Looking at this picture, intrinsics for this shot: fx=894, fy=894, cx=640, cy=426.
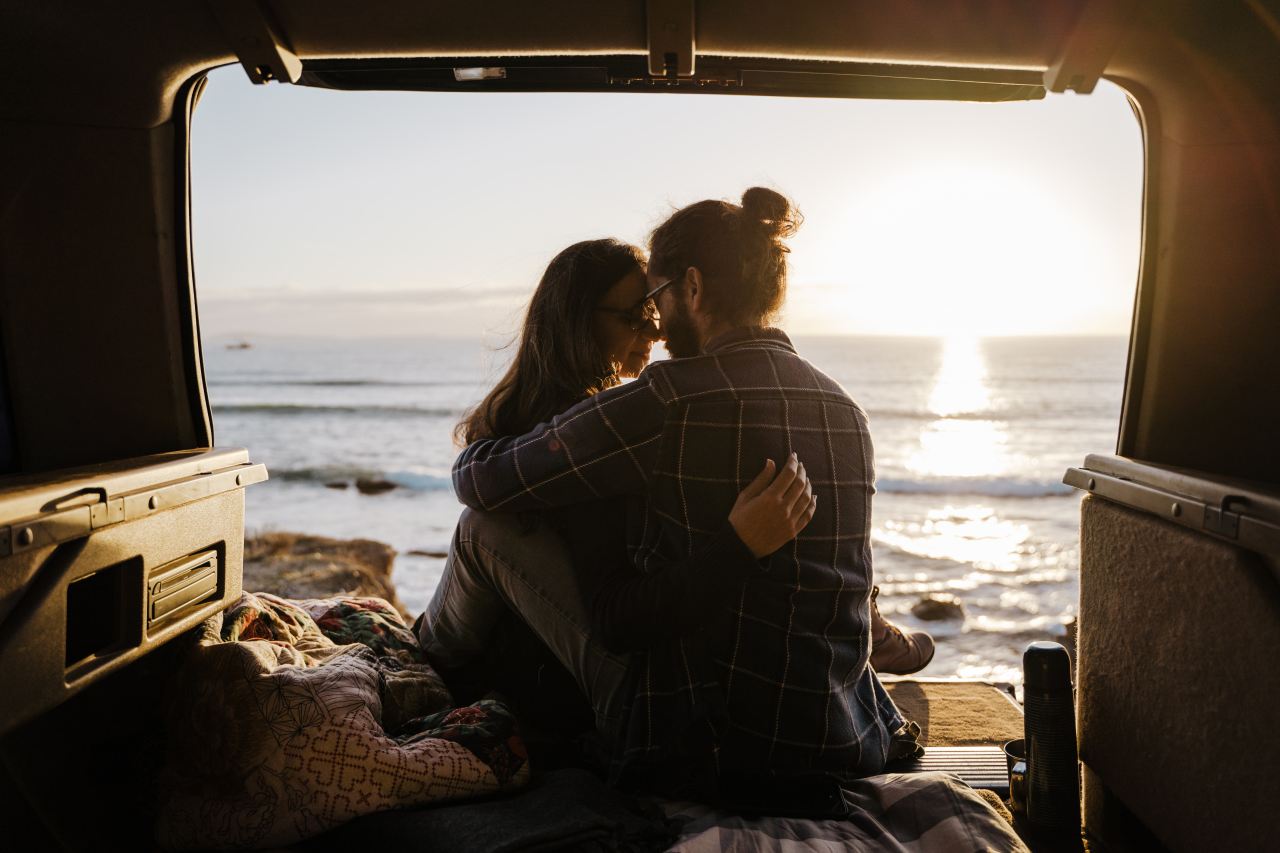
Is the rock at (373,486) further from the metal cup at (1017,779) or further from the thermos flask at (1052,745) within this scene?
the thermos flask at (1052,745)

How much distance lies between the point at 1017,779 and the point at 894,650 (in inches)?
28.5

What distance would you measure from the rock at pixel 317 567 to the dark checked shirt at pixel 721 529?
362cm

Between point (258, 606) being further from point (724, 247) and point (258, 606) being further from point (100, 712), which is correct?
point (724, 247)

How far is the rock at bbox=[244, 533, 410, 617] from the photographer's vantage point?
240 inches

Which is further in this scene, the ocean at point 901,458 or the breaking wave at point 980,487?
the breaking wave at point 980,487

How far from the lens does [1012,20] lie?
1.82 metres

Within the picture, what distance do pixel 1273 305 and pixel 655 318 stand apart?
142 cm

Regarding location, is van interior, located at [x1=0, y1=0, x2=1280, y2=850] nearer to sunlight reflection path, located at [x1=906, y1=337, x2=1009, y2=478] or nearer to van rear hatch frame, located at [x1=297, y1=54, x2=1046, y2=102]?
van rear hatch frame, located at [x1=297, y1=54, x2=1046, y2=102]

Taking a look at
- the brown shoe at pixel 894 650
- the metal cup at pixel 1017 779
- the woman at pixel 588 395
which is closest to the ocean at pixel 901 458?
the woman at pixel 588 395

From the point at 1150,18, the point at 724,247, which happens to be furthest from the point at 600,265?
the point at 1150,18

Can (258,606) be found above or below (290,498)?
above

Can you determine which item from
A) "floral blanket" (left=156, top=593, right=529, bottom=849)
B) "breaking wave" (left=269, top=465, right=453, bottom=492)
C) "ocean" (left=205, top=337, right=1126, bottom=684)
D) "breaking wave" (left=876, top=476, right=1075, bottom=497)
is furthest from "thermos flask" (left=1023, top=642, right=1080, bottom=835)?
"breaking wave" (left=269, top=465, right=453, bottom=492)

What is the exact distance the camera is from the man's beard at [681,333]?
2135mm

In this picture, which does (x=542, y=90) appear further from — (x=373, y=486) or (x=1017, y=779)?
(x=373, y=486)
